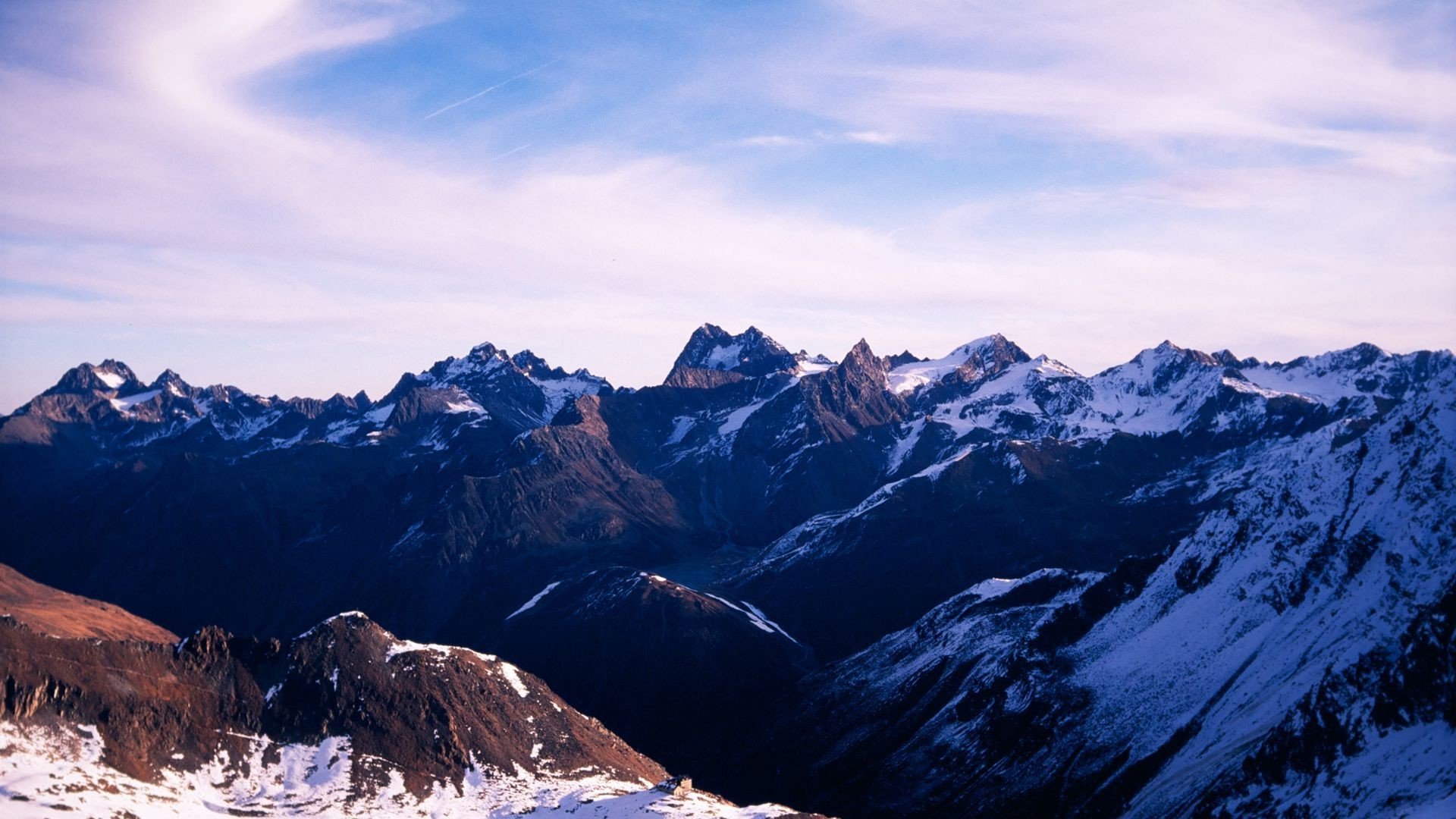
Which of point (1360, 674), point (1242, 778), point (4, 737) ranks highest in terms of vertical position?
point (4, 737)

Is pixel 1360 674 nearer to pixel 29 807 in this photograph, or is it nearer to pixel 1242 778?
pixel 1242 778

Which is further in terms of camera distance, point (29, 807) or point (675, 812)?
point (675, 812)

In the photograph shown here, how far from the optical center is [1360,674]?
182 meters

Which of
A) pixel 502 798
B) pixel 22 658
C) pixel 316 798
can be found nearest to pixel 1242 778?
pixel 502 798

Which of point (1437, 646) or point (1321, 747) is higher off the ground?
point (1437, 646)

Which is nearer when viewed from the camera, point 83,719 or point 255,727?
point 83,719

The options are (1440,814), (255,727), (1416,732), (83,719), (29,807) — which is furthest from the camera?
(255,727)

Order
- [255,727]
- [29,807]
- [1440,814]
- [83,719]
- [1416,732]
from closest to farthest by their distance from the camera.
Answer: [1440,814]
[29,807]
[1416,732]
[83,719]
[255,727]

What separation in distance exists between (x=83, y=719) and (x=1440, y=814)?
559ft

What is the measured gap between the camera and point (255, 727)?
19525cm

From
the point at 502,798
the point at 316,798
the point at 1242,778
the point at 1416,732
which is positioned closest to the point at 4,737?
the point at 316,798

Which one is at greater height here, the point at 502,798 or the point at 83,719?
Result: the point at 83,719

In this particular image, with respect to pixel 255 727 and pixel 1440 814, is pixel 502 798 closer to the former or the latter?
pixel 255 727

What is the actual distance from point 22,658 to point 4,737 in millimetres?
14029
